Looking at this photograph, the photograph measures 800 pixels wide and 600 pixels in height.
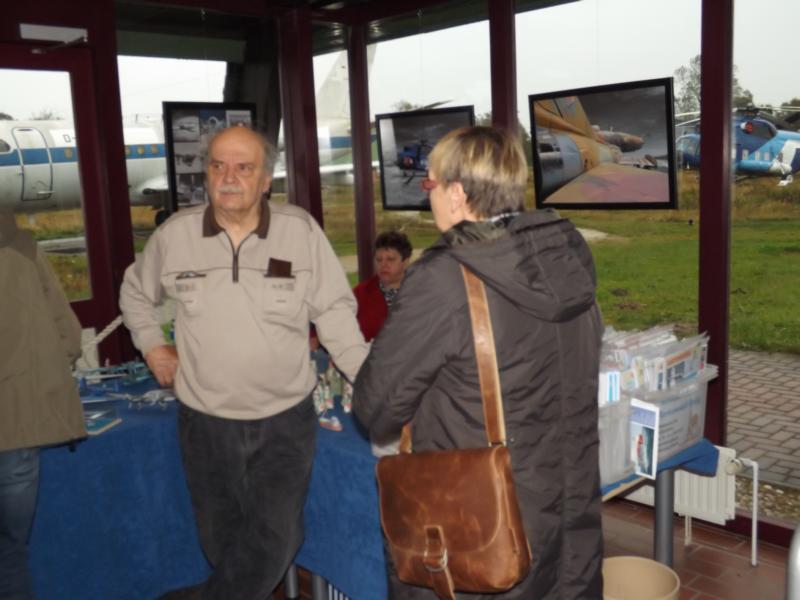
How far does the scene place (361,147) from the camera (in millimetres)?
5285

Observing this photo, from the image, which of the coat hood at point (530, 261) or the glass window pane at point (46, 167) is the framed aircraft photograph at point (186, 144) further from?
the coat hood at point (530, 261)

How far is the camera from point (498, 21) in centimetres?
431

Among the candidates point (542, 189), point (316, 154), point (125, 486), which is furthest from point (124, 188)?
point (542, 189)

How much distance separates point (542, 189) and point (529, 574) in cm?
282

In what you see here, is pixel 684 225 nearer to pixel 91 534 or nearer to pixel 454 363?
pixel 454 363

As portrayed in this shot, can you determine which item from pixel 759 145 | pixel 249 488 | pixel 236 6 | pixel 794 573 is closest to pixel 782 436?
pixel 759 145

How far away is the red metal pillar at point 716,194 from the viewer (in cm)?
349

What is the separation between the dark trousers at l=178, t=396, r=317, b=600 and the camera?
2.42m

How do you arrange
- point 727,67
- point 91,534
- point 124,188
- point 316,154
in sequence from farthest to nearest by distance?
point 316,154
point 124,188
point 727,67
point 91,534

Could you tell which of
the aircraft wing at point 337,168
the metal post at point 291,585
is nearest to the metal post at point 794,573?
the metal post at point 291,585

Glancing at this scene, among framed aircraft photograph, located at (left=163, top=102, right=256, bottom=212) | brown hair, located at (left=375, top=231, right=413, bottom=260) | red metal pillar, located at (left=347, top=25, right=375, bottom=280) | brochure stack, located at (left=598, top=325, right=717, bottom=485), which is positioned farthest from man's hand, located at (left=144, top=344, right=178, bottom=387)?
red metal pillar, located at (left=347, top=25, right=375, bottom=280)

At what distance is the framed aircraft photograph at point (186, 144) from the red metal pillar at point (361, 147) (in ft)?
3.12

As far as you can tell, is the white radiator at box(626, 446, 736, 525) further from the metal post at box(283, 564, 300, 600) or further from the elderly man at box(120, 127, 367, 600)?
the elderly man at box(120, 127, 367, 600)

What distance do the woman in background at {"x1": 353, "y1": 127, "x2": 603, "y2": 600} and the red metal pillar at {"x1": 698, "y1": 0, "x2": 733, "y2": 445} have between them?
2101mm
